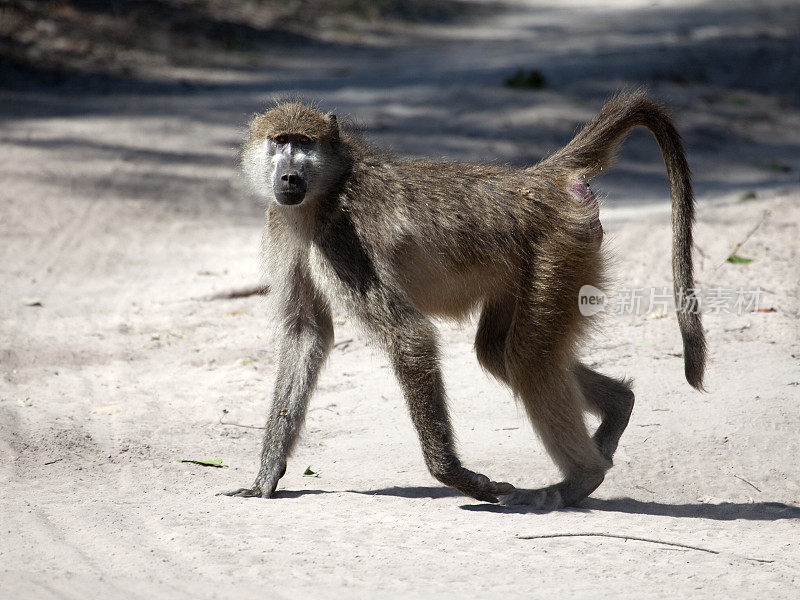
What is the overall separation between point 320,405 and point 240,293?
6.07 ft

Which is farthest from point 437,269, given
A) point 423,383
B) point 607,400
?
point 607,400

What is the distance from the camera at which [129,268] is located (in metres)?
7.96

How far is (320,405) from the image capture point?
5703 millimetres

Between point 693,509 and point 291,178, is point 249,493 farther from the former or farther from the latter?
point 693,509

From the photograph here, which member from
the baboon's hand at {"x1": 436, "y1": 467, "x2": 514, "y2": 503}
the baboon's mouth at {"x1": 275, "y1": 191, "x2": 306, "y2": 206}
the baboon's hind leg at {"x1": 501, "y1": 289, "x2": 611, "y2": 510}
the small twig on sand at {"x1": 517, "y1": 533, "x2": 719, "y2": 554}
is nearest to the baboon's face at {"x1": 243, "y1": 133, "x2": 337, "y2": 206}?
the baboon's mouth at {"x1": 275, "y1": 191, "x2": 306, "y2": 206}

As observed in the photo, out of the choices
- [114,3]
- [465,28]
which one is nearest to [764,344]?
[114,3]

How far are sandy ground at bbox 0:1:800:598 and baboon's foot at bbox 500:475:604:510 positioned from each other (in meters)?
0.09

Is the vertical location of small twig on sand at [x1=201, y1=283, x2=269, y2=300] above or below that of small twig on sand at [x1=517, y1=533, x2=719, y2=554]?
above

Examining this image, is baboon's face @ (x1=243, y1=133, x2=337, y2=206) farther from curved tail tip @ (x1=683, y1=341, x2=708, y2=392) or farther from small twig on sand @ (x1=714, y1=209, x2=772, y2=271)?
small twig on sand @ (x1=714, y1=209, x2=772, y2=271)

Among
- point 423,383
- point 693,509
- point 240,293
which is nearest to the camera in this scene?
point 423,383

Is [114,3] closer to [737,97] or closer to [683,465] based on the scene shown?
[737,97]

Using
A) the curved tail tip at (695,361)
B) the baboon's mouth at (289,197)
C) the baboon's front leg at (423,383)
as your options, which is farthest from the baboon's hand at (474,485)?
the baboon's mouth at (289,197)

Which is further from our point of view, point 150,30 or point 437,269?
point 150,30

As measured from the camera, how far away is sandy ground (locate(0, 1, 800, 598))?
343 cm
